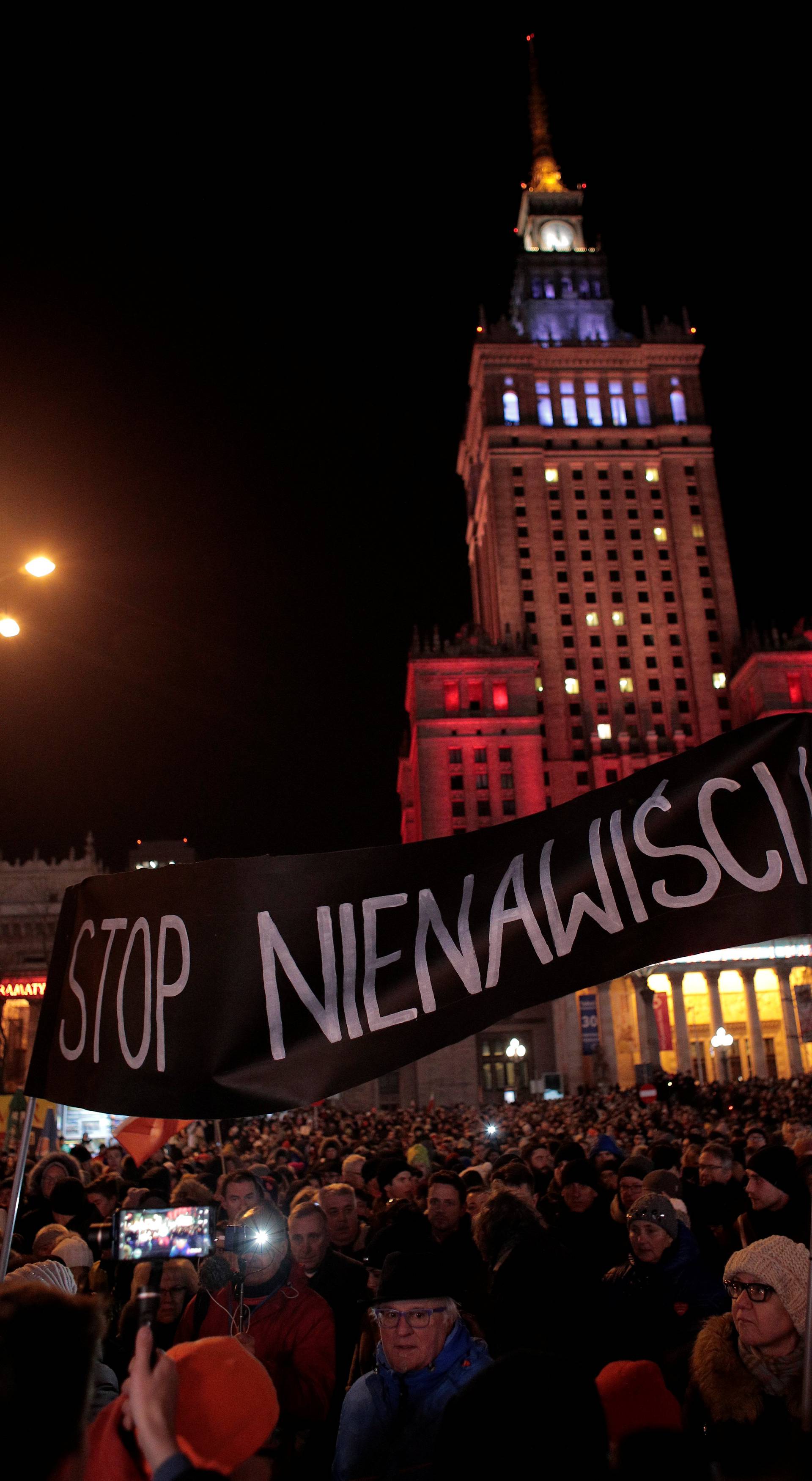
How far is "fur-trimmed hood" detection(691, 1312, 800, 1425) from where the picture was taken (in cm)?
377

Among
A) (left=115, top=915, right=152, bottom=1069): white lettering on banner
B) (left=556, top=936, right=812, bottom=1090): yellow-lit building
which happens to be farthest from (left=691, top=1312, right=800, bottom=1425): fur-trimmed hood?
(left=556, top=936, right=812, bottom=1090): yellow-lit building

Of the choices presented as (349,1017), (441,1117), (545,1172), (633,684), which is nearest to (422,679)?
(633,684)

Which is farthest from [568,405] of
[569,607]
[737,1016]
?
[737,1016]

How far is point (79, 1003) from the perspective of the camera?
5281 mm

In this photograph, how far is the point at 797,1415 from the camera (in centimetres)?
382

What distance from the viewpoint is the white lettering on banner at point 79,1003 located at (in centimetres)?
519

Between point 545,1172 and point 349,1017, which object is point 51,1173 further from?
point 349,1017

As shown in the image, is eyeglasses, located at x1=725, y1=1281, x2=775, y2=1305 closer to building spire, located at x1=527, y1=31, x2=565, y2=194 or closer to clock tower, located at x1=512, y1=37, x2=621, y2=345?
clock tower, located at x1=512, y1=37, x2=621, y2=345

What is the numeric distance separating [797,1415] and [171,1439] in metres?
2.65

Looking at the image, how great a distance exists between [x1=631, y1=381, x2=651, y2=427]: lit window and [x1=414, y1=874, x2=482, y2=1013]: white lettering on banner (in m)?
104

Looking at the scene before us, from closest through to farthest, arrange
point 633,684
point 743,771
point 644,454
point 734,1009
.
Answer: point 743,771, point 734,1009, point 633,684, point 644,454

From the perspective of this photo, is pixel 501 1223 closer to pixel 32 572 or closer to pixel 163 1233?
pixel 163 1233

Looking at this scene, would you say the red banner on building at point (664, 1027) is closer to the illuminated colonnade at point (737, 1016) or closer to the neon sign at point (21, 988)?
the illuminated colonnade at point (737, 1016)

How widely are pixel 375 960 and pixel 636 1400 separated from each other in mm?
2115
